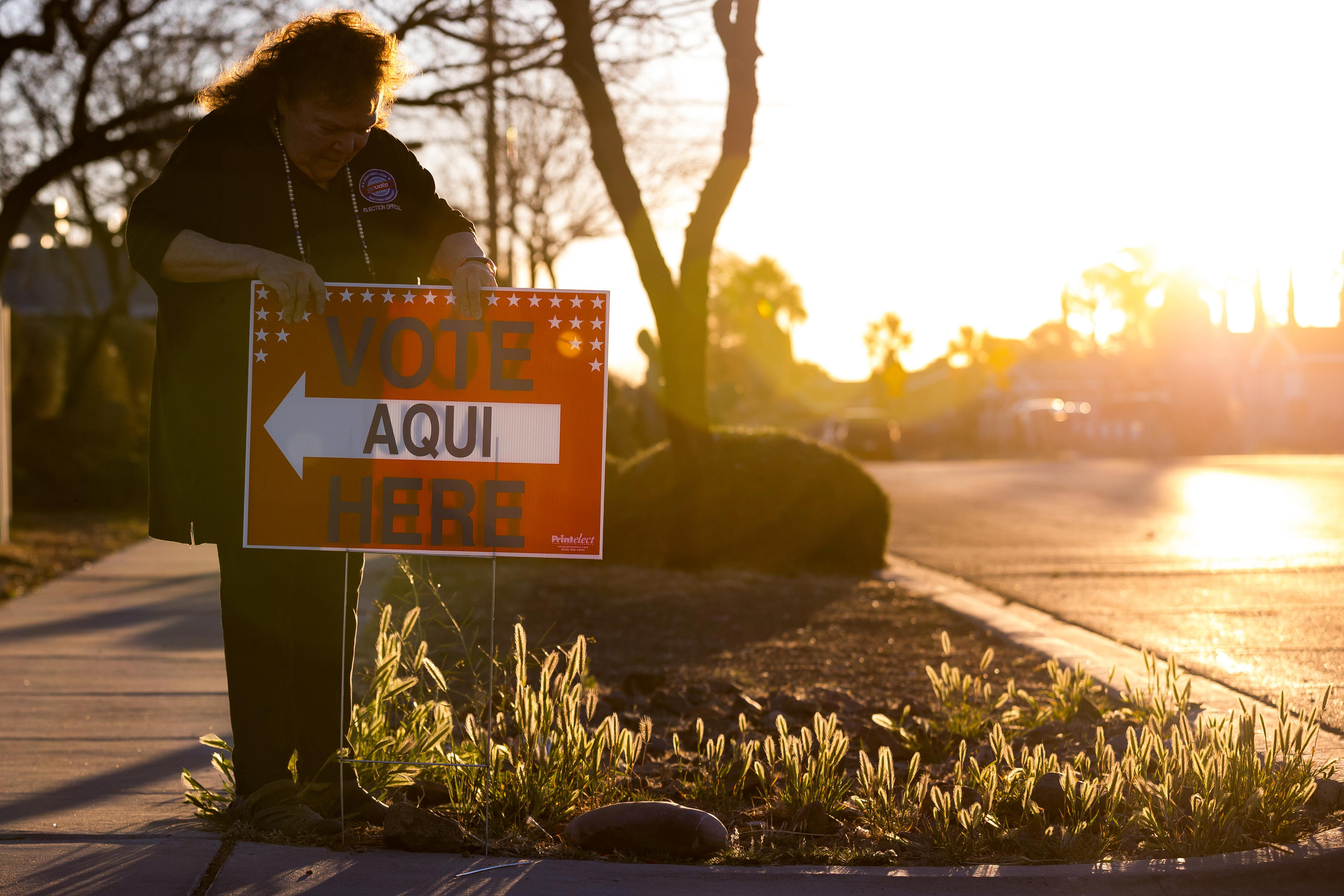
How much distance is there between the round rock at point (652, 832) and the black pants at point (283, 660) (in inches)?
25.8

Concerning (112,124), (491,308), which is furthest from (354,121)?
(112,124)

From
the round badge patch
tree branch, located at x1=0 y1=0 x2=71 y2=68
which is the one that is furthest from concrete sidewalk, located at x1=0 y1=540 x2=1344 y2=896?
tree branch, located at x1=0 y1=0 x2=71 y2=68

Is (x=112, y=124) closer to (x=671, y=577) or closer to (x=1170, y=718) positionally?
(x=671, y=577)

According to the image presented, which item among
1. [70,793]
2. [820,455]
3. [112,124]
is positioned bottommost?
[70,793]

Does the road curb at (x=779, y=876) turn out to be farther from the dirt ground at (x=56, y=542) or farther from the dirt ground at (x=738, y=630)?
the dirt ground at (x=56, y=542)

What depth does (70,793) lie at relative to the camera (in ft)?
11.9

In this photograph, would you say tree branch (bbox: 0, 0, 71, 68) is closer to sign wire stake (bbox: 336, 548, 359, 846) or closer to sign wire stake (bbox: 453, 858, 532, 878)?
sign wire stake (bbox: 336, 548, 359, 846)

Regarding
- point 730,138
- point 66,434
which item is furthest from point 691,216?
point 66,434

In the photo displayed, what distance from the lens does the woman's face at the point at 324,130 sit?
3039mm

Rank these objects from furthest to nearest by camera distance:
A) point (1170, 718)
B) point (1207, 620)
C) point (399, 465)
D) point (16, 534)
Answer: point (16, 534), point (1207, 620), point (1170, 718), point (399, 465)

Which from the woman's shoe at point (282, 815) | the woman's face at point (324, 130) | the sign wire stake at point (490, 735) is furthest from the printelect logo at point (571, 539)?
the woman's face at point (324, 130)

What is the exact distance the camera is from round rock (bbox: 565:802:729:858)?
3.09 m

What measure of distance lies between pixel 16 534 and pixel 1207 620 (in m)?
10.0

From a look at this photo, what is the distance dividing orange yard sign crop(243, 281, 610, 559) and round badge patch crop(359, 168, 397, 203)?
0.94 feet
